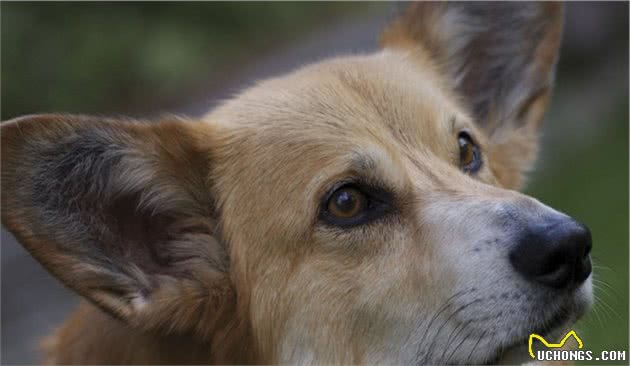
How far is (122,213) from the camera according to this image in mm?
3814

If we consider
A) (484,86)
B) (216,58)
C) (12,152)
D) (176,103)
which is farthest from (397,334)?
(216,58)

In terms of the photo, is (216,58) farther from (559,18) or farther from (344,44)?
(559,18)

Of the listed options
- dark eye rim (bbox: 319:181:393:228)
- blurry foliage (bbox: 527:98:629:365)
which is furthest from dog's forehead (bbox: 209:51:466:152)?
blurry foliage (bbox: 527:98:629:365)

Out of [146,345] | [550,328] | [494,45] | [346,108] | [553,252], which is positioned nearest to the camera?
[553,252]

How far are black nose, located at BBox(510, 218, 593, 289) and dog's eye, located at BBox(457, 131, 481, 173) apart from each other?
76 centimetres

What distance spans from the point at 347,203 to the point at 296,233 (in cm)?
21

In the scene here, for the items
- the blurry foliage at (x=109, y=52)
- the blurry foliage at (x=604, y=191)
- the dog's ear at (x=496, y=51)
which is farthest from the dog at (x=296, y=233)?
the blurry foliage at (x=109, y=52)

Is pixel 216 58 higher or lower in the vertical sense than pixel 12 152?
lower

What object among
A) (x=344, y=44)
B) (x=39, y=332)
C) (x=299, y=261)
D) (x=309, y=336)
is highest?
(x=299, y=261)

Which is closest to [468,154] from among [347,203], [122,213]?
[347,203]

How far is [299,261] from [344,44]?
6.35 metres

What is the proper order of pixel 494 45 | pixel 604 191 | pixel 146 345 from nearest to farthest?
1. pixel 146 345
2. pixel 494 45
3. pixel 604 191

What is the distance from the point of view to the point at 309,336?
3691 millimetres

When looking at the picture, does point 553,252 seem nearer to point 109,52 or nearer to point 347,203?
point 347,203
